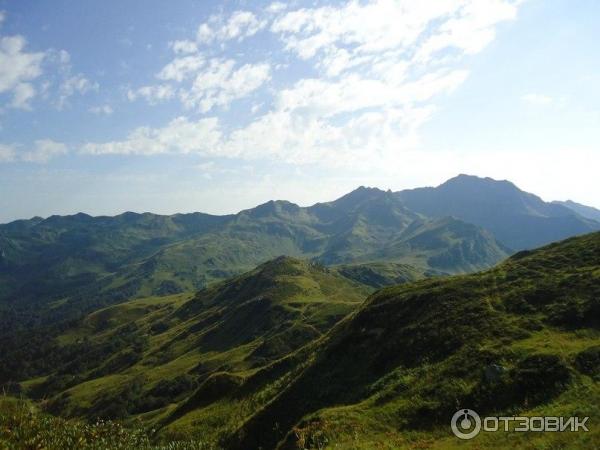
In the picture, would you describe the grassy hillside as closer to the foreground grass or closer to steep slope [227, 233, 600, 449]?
steep slope [227, 233, 600, 449]

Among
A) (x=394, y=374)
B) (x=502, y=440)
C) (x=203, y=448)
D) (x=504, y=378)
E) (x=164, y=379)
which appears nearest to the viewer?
(x=502, y=440)

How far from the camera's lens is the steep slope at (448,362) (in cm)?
4041

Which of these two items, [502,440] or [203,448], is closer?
[502,440]

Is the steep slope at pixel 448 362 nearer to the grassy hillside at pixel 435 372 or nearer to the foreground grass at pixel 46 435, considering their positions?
the grassy hillside at pixel 435 372

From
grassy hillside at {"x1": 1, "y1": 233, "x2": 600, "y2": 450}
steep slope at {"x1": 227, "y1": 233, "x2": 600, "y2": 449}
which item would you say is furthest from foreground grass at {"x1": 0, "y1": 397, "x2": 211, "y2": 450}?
steep slope at {"x1": 227, "y1": 233, "x2": 600, "y2": 449}

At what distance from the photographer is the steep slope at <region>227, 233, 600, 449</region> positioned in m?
40.4

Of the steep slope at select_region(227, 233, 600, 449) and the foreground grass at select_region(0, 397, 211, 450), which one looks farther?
the steep slope at select_region(227, 233, 600, 449)

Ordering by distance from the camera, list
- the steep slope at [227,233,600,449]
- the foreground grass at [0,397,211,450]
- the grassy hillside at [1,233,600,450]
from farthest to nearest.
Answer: the steep slope at [227,233,600,449], the grassy hillside at [1,233,600,450], the foreground grass at [0,397,211,450]

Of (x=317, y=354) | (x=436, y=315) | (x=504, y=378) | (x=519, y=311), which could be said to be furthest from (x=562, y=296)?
(x=317, y=354)

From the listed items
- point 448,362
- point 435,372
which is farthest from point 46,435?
point 448,362

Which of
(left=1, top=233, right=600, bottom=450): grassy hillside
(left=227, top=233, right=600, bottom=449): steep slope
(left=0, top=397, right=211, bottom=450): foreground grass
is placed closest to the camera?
(left=0, top=397, right=211, bottom=450): foreground grass

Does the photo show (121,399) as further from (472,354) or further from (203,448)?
(472,354)

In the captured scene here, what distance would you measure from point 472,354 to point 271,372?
128ft

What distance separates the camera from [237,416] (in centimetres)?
6706
